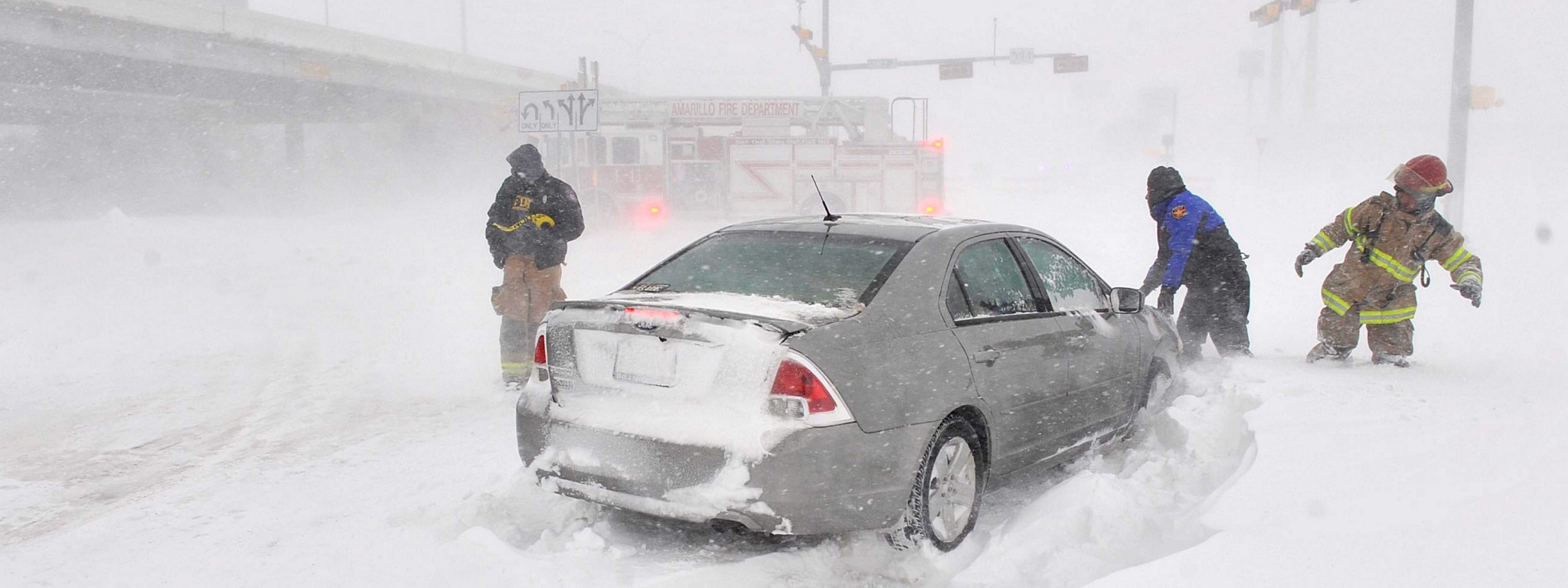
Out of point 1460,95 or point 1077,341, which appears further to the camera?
point 1460,95

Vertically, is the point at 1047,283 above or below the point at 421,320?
above

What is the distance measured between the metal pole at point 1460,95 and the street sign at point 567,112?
11.2m

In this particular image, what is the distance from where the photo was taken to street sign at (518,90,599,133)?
15.0 metres

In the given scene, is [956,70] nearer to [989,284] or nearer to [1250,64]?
[989,284]

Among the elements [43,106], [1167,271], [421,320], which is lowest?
[421,320]

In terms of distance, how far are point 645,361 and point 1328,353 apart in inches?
201

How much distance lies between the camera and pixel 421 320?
12.1 meters

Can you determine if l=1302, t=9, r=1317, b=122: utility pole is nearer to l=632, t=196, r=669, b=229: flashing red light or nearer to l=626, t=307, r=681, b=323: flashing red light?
l=632, t=196, r=669, b=229: flashing red light

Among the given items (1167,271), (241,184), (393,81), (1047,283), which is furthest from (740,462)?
(241,184)

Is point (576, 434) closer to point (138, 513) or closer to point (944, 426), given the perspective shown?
point (944, 426)

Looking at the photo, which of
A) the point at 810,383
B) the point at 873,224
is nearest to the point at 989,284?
the point at 873,224

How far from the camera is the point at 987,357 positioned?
4.41 metres

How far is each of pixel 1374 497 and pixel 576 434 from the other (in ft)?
9.23

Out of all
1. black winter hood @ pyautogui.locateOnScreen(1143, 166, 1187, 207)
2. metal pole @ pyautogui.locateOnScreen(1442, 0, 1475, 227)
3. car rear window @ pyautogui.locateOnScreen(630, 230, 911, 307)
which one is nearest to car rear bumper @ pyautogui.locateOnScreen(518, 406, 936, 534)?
car rear window @ pyautogui.locateOnScreen(630, 230, 911, 307)
